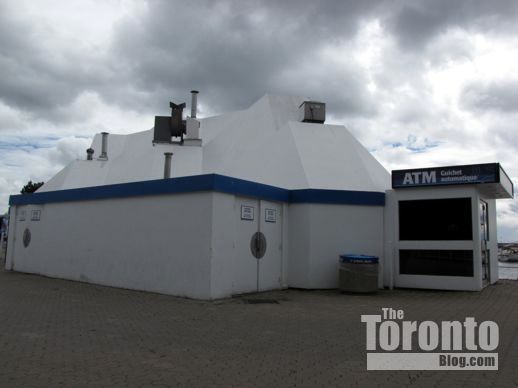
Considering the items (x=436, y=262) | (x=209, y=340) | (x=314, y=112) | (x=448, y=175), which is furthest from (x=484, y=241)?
(x=209, y=340)

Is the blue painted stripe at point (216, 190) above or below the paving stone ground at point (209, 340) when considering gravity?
above

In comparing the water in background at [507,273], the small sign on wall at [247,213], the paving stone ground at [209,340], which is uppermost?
the small sign on wall at [247,213]

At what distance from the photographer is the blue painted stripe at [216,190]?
11773mm

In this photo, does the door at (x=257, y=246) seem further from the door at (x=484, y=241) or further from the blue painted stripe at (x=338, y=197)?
the door at (x=484, y=241)

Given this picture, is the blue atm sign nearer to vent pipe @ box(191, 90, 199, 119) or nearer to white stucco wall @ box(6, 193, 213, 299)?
white stucco wall @ box(6, 193, 213, 299)

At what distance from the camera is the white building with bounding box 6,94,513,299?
39.1 feet

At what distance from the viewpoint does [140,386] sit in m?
4.99

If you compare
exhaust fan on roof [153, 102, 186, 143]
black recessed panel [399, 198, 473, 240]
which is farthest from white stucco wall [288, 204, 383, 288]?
exhaust fan on roof [153, 102, 186, 143]

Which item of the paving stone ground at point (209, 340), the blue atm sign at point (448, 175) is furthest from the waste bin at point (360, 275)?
the blue atm sign at point (448, 175)

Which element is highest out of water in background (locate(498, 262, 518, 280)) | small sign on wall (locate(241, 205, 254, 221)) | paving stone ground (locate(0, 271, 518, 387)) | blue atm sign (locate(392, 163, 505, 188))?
blue atm sign (locate(392, 163, 505, 188))

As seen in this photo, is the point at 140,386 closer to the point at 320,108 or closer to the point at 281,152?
the point at 281,152

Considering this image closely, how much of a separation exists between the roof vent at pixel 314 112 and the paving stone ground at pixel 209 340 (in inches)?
378

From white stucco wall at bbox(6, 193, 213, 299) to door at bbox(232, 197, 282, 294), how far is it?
113cm

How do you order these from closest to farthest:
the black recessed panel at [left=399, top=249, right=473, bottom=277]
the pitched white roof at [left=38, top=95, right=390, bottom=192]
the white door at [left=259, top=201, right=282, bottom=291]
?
the white door at [left=259, top=201, right=282, bottom=291] → the black recessed panel at [left=399, top=249, right=473, bottom=277] → the pitched white roof at [left=38, top=95, right=390, bottom=192]
